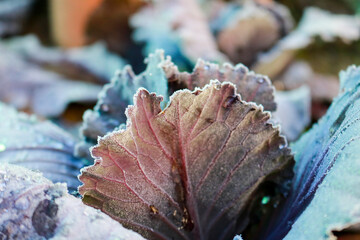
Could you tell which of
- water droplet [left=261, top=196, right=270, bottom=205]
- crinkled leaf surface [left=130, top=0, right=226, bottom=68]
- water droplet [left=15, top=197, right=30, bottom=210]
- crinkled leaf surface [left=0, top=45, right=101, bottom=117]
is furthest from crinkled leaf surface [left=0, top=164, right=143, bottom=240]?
crinkled leaf surface [left=0, top=45, right=101, bottom=117]

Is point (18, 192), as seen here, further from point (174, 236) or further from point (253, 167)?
point (253, 167)

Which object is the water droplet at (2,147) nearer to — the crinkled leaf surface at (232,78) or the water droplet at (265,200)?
the crinkled leaf surface at (232,78)

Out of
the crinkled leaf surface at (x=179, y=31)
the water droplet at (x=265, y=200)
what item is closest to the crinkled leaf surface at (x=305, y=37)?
the crinkled leaf surface at (x=179, y=31)

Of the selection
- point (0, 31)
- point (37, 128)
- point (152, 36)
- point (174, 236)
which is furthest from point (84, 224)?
point (0, 31)

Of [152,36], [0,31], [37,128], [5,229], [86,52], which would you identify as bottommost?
[5,229]

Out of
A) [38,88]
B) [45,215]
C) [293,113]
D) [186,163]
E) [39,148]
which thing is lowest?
[45,215]

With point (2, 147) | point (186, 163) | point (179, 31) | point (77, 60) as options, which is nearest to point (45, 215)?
point (186, 163)

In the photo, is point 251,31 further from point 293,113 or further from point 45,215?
point 45,215
